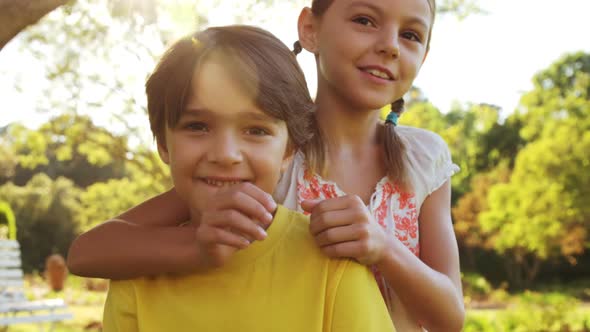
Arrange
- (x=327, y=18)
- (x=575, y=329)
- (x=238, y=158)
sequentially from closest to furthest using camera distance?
(x=238, y=158), (x=327, y=18), (x=575, y=329)

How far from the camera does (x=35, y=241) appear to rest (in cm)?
2639

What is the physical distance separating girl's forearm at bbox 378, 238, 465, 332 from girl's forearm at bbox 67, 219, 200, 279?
45 centimetres

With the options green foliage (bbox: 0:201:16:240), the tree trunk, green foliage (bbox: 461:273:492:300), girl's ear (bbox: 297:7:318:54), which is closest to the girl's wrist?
girl's ear (bbox: 297:7:318:54)

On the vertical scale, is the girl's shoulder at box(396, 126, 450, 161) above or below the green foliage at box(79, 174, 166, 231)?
below

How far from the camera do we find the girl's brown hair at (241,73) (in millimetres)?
1562

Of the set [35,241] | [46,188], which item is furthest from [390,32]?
[46,188]

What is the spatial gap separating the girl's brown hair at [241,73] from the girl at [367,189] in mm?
238

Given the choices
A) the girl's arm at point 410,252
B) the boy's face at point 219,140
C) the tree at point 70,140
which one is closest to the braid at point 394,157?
the girl's arm at point 410,252

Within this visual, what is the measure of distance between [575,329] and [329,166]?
11.9 meters

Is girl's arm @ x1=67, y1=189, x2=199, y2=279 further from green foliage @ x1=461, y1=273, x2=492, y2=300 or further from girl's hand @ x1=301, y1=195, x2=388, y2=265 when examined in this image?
green foliage @ x1=461, y1=273, x2=492, y2=300

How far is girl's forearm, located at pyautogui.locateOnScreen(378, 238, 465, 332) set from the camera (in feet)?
5.33

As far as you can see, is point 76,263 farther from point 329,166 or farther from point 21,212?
point 21,212

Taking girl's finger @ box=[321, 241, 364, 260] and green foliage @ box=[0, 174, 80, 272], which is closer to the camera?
girl's finger @ box=[321, 241, 364, 260]

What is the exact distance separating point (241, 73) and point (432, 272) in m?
0.71
